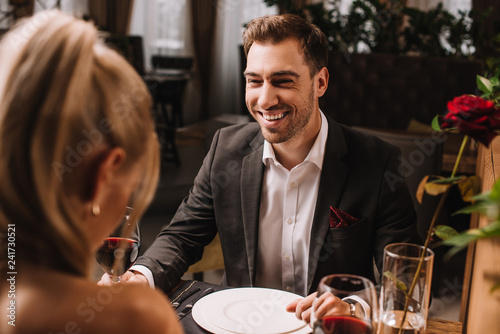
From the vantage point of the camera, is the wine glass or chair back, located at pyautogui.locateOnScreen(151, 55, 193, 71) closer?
the wine glass

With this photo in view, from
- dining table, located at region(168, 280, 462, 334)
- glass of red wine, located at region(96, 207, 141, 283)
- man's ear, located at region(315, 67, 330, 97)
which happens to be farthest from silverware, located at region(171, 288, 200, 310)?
man's ear, located at region(315, 67, 330, 97)

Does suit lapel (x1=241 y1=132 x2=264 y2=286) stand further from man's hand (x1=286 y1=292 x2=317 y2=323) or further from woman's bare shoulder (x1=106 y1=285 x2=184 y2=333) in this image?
woman's bare shoulder (x1=106 y1=285 x2=184 y2=333)

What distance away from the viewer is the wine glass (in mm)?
800

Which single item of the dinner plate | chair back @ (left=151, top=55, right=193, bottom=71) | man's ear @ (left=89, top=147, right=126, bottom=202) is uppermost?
man's ear @ (left=89, top=147, right=126, bottom=202)

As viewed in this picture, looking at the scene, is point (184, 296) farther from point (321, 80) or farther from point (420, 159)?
point (420, 159)

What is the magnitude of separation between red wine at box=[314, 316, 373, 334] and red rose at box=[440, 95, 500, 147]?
0.33 metres

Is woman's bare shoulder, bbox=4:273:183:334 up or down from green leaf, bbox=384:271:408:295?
up

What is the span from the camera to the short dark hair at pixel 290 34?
1.72 metres

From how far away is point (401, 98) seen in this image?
4508mm

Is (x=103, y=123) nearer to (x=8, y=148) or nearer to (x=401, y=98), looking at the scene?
(x=8, y=148)

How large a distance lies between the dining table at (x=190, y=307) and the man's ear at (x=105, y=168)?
0.56m

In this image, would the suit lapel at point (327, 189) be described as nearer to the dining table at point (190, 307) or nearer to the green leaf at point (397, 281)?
the dining table at point (190, 307)

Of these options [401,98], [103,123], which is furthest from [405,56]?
[103,123]

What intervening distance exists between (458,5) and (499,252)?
893 cm
